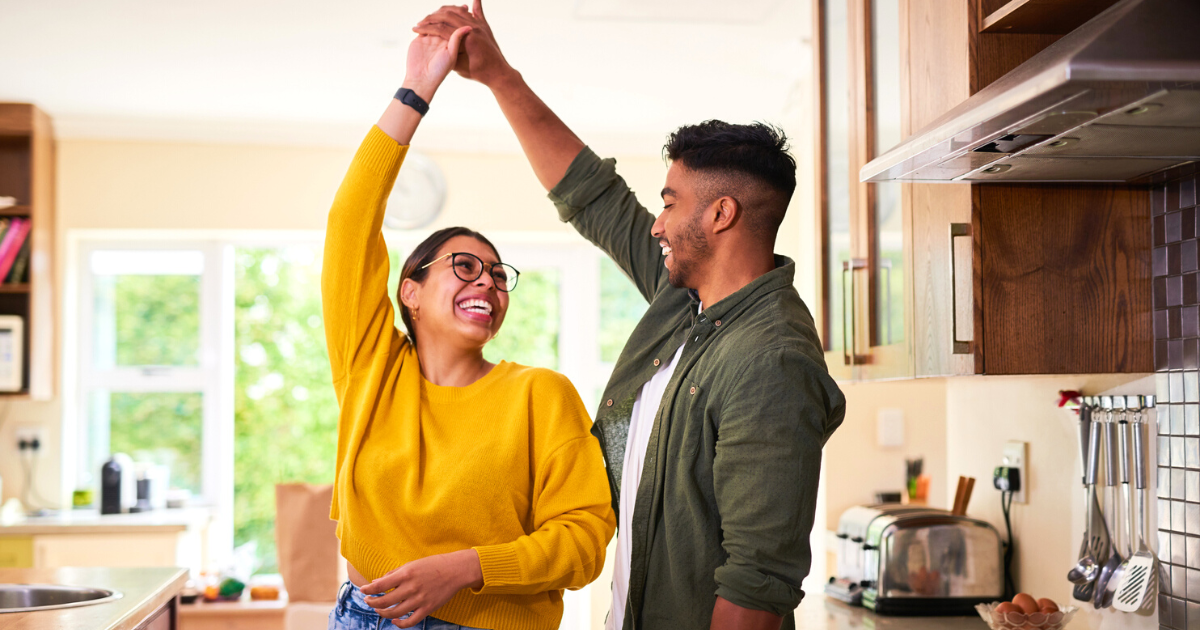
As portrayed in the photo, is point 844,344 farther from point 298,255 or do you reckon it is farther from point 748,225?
point 298,255

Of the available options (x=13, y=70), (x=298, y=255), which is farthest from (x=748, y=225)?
(x=298, y=255)

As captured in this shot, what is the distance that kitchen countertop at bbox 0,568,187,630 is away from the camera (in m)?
1.72

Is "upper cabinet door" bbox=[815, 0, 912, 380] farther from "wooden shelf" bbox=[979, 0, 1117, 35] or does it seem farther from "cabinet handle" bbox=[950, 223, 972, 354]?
"wooden shelf" bbox=[979, 0, 1117, 35]

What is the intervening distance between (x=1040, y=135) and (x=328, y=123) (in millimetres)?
4049

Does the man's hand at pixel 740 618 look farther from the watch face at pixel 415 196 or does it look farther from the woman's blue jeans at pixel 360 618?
the watch face at pixel 415 196

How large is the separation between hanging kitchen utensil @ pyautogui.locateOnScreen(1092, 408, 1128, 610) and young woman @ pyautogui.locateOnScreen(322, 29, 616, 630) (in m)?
0.94

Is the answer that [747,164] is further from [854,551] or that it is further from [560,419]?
[854,551]

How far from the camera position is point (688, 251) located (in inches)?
57.7

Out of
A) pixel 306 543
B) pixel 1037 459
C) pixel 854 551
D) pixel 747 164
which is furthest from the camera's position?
pixel 306 543

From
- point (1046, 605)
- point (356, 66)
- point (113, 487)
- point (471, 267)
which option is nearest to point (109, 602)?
point (471, 267)

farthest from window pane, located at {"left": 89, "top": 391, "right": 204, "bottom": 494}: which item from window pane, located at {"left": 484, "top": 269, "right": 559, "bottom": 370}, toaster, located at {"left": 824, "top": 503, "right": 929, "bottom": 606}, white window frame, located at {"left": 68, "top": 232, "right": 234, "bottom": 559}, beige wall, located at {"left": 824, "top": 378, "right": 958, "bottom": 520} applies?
toaster, located at {"left": 824, "top": 503, "right": 929, "bottom": 606}

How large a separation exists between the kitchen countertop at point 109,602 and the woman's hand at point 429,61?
106 cm

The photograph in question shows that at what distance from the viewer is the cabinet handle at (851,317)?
2.00 meters

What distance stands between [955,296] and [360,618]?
1036mm
